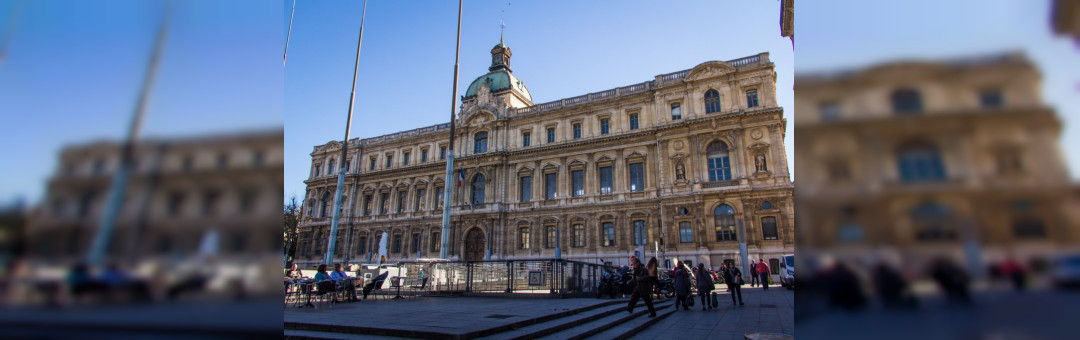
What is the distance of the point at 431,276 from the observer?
1419cm

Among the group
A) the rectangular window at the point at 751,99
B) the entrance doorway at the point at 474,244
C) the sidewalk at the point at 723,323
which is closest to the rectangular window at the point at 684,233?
the rectangular window at the point at 751,99

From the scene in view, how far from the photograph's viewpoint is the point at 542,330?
246 inches

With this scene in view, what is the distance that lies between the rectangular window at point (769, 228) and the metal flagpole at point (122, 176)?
24.0 metres

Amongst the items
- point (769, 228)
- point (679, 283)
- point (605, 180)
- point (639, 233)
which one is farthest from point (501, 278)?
point (605, 180)

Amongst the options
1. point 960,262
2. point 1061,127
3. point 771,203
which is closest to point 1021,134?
point 1061,127

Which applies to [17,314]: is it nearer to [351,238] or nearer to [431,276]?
[431,276]

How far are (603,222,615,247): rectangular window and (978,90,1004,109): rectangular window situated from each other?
26.4 m

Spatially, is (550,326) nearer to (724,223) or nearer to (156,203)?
(156,203)

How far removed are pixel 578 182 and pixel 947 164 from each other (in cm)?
2847

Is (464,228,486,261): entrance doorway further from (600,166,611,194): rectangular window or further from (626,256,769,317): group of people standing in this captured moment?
(626,256,769,317): group of people standing

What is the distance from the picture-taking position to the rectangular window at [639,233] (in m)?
25.9

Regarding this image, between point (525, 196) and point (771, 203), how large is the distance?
1360 centimetres

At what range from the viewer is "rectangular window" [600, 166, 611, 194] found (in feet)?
92.2

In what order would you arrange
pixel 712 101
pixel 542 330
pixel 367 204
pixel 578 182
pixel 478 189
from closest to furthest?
pixel 542 330 → pixel 712 101 → pixel 578 182 → pixel 478 189 → pixel 367 204
